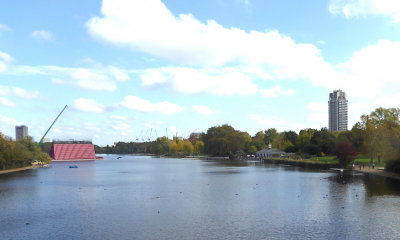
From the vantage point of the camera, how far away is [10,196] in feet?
111

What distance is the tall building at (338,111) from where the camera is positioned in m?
193

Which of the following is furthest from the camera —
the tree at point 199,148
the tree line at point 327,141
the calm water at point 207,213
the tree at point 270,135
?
the tree at point 199,148

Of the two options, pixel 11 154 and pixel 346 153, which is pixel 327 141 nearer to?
pixel 346 153

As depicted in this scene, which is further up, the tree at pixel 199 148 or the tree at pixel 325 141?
the tree at pixel 325 141

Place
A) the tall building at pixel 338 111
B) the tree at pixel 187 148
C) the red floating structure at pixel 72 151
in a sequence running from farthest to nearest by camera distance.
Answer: the tall building at pixel 338 111 → the tree at pixel 187 148 → the red floating structure at pixel 72 151

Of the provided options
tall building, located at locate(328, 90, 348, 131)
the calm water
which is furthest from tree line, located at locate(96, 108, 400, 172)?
tall building, located at locate(328, 90, 348, 131)

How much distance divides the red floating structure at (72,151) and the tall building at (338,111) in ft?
417

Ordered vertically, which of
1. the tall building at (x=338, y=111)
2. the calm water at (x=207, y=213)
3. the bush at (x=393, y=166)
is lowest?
the calm water at (x=207, y=213)

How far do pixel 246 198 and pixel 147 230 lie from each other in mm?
12926

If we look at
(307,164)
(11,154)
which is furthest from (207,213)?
(11,154)

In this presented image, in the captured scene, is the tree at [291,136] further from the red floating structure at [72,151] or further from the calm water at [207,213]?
the red floating structure at [72,151]

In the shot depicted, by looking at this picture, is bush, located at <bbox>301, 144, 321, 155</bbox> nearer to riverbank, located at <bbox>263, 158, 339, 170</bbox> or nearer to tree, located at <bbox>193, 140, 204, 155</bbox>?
riverbank, located at <bbox>263, 158, 339, 170</bbox>

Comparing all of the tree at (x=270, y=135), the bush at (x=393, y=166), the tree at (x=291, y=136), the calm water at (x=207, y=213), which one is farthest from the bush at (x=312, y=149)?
the tree at (x=270, y=135)

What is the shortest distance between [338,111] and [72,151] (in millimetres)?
137541
